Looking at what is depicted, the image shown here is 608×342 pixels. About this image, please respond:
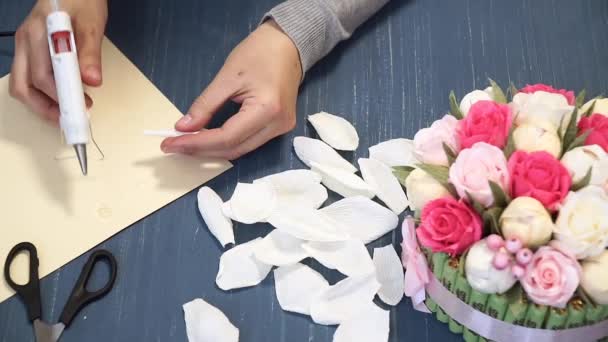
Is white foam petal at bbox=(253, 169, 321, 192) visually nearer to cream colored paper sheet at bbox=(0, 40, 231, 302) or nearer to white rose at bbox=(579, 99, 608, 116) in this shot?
cream colored paper sheet at bbox=(0, 40, 231, 302)

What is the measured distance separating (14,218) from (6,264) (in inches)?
1.9

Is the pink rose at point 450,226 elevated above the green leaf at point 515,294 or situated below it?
above

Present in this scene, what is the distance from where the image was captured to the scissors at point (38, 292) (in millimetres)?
532

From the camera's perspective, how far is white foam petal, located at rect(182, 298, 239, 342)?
0.53m

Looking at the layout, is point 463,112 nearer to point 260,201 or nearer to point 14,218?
point 260,201

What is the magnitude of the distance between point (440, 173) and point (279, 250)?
6.3 inches

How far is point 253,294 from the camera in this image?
56 cm

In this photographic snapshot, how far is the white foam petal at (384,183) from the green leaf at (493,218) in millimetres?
143

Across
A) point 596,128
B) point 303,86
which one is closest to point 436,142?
point 596,128

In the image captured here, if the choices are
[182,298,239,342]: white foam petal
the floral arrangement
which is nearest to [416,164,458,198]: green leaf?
the floral arrangement

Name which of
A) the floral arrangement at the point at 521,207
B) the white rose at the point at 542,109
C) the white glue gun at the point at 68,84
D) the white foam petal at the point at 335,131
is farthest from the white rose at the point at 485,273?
the white glue gun at the point at 68,84

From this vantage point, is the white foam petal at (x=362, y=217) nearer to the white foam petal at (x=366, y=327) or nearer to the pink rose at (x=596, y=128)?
the white foam petal at (x=366, y=327)

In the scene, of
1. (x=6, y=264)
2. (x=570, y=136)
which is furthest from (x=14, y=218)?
(x=570, y=136)

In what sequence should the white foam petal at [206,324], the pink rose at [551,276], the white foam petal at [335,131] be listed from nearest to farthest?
the pink rose at [551,276] < the white foam petal at [206,324] < the white foam petal at [335,131]
